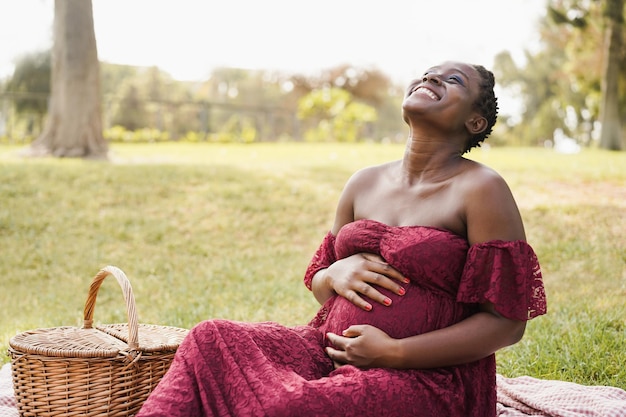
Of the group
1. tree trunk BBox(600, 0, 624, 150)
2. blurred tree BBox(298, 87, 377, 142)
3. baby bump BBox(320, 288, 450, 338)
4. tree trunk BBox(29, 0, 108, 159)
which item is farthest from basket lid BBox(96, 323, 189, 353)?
blurred tree BBox(298, 87, 377, 142)

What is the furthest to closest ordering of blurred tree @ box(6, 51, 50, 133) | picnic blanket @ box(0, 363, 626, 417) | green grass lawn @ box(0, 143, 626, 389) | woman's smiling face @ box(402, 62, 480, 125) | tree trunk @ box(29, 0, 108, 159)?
blurred tree @ box(6, 51, 50, 133), tree trunk @ box(29, 0, 108, 159), green grass lawn @ box(0, 143, 626, 389), picnic blanket @ box(0, 363, 626, 417), woman's smiling face @ box(402, 62, 480, 125)

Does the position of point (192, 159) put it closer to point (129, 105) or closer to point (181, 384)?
point (181, 384)

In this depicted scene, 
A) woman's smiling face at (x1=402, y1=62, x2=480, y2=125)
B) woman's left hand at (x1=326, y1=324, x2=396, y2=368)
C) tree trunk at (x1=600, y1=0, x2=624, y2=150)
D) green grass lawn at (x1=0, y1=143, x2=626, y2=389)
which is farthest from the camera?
tree trunk at (x1=600, y1=0, x2=624, y2=150)

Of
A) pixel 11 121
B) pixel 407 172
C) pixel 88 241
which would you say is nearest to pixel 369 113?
pixel 11 121

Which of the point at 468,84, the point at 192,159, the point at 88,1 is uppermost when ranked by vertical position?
the point at 88,1

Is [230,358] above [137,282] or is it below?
above

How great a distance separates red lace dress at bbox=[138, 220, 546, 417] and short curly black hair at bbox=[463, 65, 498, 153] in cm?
51

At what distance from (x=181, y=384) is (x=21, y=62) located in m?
28.0

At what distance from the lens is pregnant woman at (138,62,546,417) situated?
94.7 inches

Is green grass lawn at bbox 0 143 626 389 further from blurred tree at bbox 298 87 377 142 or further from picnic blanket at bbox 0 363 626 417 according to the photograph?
blurred tree at bbox 298 87 377 142

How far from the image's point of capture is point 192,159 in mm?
13727

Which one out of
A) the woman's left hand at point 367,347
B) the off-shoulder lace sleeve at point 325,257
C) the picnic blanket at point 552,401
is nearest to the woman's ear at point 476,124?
the off-shoulder lace sleeve at point 325,257

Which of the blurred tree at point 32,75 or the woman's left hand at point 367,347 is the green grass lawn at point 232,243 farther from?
the blurred tree at point 32,75

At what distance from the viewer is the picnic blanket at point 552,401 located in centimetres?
333
